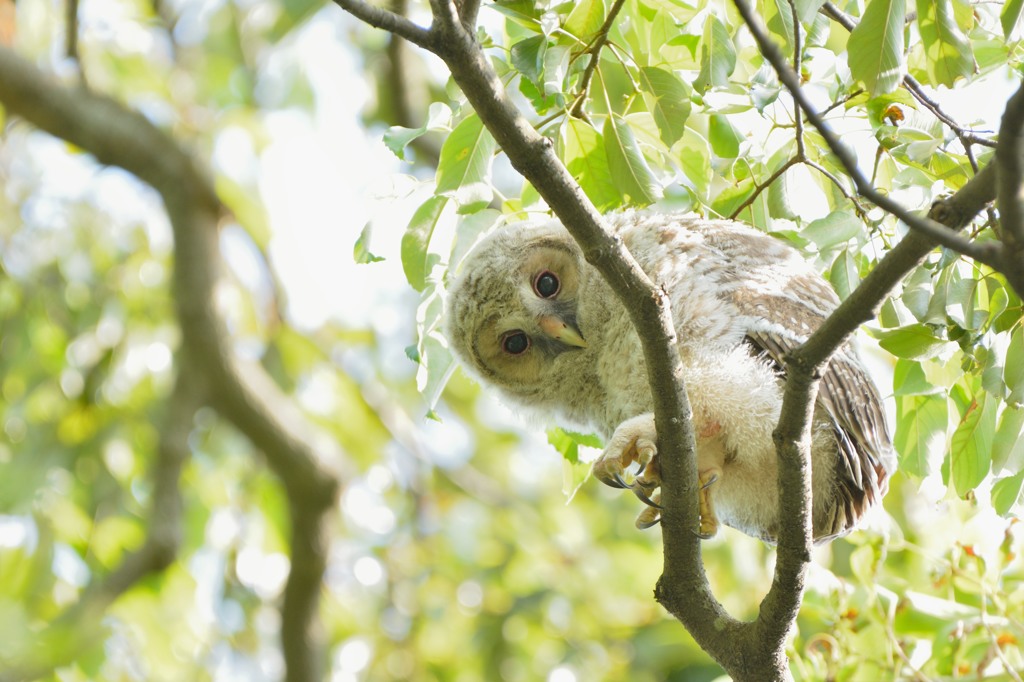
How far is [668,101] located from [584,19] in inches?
9.4

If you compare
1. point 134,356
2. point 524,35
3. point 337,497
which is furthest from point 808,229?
point 134,356

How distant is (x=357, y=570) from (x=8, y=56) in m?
3.43

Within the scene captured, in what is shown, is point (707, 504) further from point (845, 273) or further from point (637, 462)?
point (845, 273)

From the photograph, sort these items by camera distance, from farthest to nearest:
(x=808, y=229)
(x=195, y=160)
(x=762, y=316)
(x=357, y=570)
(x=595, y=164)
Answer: (x=357, y=570) → (x=195, y=160) → (x=762, y=316) → (x=595, y=164) → (x=808, y=229)

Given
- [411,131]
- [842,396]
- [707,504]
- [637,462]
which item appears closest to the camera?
[411,131]

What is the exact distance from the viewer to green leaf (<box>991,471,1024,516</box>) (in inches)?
82.7

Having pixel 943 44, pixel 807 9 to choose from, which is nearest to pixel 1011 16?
pixel 943 44

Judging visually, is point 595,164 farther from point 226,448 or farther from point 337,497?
point 226,448

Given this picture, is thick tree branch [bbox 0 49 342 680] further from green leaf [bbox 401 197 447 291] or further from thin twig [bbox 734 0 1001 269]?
thin twig [bbox 734 0 1001 269]

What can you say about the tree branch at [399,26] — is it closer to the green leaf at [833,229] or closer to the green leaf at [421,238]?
the green leaf at [421,238]

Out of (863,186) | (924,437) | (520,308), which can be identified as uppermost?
(863,186)

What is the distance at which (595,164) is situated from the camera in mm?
2217

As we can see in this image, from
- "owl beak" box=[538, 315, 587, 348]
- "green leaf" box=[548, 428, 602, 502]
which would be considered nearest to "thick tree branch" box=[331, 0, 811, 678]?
"green leaf" box=[548, 428, 602, 502]

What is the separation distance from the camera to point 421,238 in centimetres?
216
